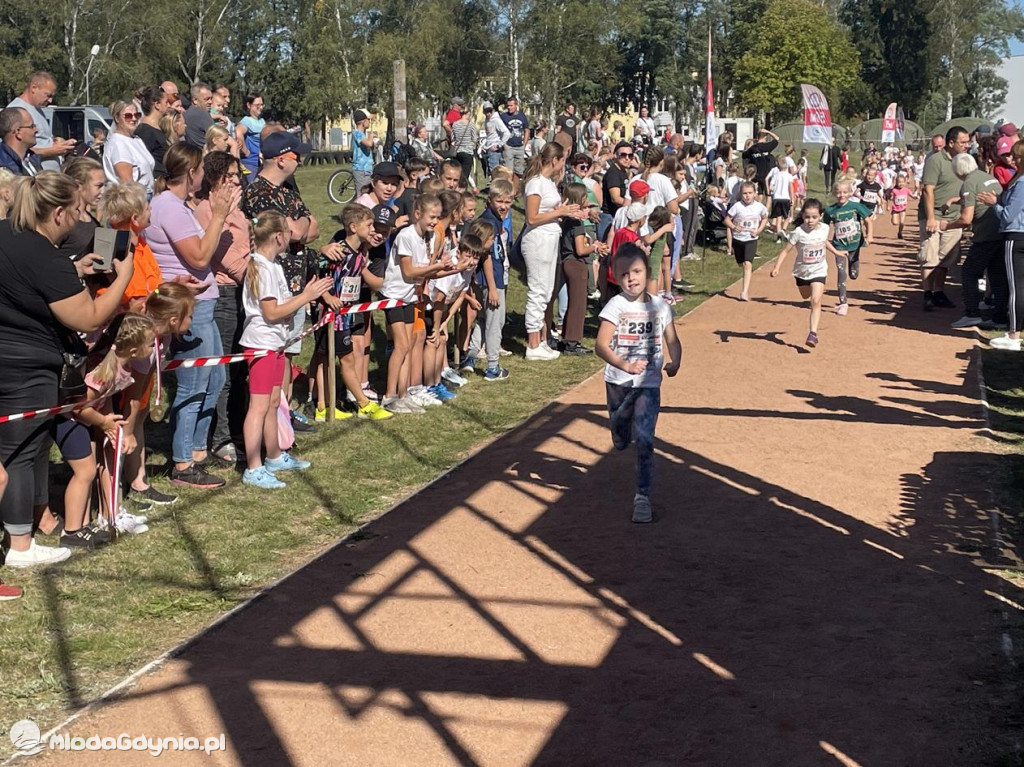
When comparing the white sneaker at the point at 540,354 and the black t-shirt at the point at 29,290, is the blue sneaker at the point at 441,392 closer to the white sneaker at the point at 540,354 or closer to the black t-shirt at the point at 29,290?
the white sneaker at the point at 540,354

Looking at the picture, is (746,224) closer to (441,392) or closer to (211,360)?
(441,392)

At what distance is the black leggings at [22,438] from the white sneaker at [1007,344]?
35.0 feet

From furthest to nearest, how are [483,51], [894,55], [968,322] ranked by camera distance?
1. [894,55]
2. [483,51]
3. [968,322]

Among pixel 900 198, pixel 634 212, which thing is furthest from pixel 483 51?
pixel 634 212

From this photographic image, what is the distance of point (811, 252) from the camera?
46.6 feet

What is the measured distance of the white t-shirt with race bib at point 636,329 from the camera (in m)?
8.00

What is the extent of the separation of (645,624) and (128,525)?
3.37m

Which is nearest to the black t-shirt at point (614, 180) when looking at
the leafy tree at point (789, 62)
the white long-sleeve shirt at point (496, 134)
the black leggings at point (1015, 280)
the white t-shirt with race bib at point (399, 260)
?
the black leggings at point (1015, 280)

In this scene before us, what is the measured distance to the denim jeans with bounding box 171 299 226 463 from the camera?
8.52 metres

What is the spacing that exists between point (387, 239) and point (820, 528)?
540cm

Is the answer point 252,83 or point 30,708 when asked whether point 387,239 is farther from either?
point 252,83

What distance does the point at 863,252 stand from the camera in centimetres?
2381

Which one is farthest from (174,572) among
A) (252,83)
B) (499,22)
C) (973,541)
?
(252,83)

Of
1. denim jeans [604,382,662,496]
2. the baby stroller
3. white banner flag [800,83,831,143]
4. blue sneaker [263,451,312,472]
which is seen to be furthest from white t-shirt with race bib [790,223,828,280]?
white banner flag [800,83,831,143]
